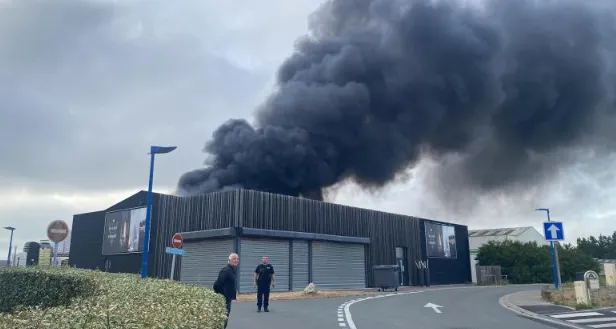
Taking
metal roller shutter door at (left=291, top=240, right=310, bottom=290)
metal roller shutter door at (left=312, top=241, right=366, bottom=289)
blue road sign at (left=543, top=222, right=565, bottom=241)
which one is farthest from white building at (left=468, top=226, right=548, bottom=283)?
blue road sign at (left=543, top=222, right=565, bottom=241)

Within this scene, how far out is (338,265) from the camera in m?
29.4

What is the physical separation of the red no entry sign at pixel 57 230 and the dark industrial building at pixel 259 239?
1177cm

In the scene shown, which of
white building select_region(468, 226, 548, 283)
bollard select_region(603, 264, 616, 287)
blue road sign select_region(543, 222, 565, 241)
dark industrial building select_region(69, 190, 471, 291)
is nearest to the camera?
blue road sign select_region(543, 222, 565, 241)

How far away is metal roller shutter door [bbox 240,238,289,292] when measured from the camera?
23953 mm

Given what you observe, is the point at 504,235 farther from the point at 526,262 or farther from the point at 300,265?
the point at 300,265

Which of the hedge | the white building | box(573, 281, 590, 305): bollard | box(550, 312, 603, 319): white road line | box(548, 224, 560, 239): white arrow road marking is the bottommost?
box(550, 312, 603, 319): white road line

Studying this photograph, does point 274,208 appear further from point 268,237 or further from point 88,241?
point 88,241

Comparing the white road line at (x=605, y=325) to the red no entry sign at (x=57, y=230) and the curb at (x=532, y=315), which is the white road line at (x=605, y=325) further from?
the red no entry sign at (x=57, y=230)

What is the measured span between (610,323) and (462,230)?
3408cm

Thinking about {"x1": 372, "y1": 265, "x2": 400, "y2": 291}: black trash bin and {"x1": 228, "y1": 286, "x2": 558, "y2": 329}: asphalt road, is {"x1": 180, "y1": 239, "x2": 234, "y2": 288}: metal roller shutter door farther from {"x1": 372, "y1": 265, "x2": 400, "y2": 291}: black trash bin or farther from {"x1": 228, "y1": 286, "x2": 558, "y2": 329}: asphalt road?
{"x1": 228, "y1": 286, "x2": 558, "y2": 329}: asphalt road

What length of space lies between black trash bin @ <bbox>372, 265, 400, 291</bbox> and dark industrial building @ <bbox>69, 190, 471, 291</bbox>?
109 inches

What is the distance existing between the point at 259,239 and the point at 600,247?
86.6m

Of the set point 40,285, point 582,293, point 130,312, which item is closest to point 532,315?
point 582,293

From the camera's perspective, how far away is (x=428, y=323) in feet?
38.5
